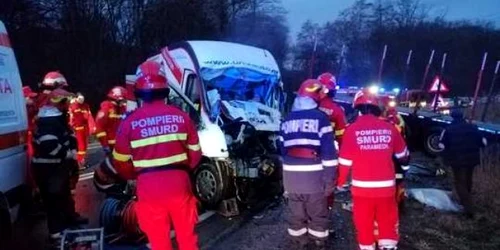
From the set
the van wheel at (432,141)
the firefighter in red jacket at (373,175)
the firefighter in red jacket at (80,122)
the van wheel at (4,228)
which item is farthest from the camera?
the van wheel at (432,141)

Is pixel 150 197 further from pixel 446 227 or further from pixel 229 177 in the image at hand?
pixel 446 227

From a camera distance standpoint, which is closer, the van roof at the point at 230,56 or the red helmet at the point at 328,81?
the red helmet at the point at 328,81

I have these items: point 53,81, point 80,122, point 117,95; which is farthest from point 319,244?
point 80,122

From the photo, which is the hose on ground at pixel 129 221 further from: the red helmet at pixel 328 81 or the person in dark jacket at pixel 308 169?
the red helmet at pixel 328 81

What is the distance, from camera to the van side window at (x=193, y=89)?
9.34 metres

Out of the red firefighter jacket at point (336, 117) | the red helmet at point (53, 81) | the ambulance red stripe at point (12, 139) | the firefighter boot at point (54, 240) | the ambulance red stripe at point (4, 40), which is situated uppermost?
the ambulance red stripe at point (4, 40)

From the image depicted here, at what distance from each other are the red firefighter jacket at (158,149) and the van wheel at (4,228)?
3.81 ft

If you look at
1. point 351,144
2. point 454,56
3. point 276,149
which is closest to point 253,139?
point 276,149

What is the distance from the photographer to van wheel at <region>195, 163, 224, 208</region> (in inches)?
328

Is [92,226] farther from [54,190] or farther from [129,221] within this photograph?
[129,221]

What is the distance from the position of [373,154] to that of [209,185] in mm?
3420

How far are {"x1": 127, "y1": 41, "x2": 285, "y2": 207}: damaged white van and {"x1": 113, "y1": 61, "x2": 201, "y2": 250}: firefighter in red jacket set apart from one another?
3.68 meters

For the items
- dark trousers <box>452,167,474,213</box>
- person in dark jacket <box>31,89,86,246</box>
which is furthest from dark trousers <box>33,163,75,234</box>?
dark trousers <box>452,167,474,213</box>

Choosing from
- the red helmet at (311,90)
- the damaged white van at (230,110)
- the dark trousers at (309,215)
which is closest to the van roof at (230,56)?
the damaged white van at (230,110)
